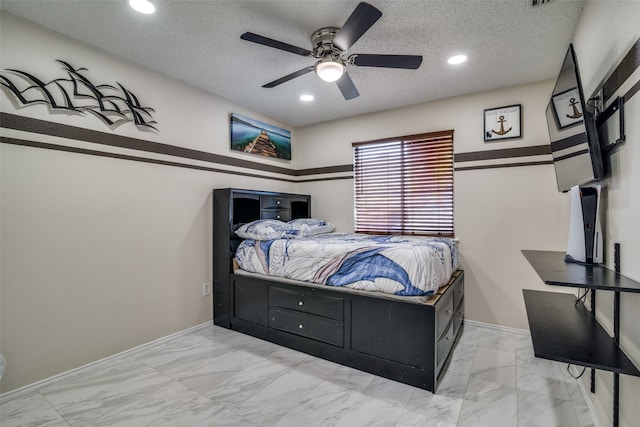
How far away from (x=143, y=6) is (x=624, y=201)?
299 cm

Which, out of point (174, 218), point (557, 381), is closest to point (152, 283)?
point (174, 218)

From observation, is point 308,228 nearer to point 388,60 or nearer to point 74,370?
point 388,60

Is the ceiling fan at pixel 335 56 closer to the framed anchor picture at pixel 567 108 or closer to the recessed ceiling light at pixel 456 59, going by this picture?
the recessed ceiling light at pixel 456 59

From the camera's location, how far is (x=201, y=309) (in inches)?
127

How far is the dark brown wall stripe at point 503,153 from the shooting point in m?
2.93

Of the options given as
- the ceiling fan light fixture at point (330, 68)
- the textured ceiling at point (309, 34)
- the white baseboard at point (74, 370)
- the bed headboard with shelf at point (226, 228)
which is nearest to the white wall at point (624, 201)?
the textured ceiling at point (309, 34)

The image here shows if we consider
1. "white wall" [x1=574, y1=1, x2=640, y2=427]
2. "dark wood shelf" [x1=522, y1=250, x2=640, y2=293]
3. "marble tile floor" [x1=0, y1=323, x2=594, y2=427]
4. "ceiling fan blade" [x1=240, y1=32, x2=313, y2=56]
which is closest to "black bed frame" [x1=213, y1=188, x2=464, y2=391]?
"marble tile floor" [x1=0, y1=323, x2=594, y2=427]

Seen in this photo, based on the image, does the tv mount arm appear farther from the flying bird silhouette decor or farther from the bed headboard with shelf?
the flying bird silhouette decor

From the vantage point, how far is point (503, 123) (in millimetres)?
3109

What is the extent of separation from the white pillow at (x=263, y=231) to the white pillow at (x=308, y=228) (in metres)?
0.13

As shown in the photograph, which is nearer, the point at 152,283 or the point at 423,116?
the point at 152,283

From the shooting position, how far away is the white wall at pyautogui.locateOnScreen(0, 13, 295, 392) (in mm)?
2018

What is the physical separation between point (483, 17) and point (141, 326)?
3839 mm

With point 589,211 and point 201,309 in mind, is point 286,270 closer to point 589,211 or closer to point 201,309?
point 201,309
